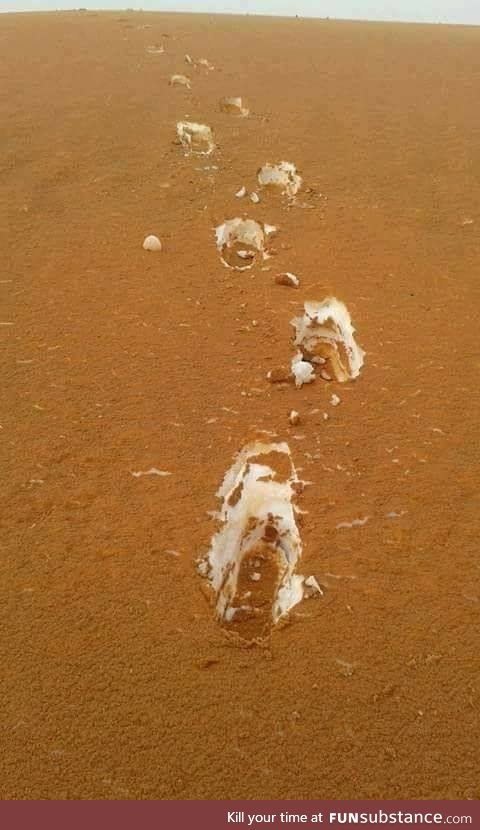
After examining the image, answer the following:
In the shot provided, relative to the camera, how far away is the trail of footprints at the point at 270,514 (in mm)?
2508

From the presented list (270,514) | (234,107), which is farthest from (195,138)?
(270,514)

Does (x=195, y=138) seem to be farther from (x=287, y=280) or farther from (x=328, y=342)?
(x=328, y=342)

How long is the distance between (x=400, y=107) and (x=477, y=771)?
22.2ft

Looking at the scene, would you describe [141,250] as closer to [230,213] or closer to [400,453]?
[230,213]

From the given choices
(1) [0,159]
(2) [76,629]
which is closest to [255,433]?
(2) [76,629]

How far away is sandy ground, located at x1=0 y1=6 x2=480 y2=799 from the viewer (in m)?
2.09

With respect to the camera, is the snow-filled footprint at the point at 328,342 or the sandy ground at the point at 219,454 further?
the snow-filled footprint at the point at 328,342

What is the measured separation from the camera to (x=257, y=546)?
2.79 m

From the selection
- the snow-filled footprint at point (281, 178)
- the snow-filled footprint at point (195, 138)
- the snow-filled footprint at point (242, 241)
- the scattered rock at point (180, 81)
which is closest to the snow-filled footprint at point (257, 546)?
the snow-filled footprint at point (242, 241)

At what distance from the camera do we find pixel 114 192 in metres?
5.15

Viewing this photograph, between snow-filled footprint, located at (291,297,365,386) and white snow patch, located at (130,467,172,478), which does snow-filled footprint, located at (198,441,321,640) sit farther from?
snow-filled footprint, located at (291,297,365,386)

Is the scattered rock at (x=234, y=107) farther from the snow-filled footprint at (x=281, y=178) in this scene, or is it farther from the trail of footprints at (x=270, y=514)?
the trail of footprints at (x=270, y=514)

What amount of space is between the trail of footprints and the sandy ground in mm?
70

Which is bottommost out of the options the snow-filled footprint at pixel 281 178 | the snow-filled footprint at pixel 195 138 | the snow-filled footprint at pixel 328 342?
the snow-filled footprint at pixel 328 342
